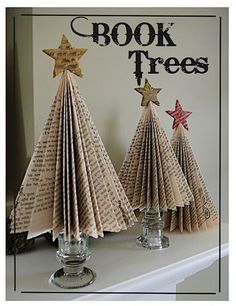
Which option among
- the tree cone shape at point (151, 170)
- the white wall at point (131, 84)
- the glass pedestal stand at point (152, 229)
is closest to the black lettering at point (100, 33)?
the white wall at point (131, 84)

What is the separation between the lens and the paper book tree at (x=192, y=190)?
2.31ft

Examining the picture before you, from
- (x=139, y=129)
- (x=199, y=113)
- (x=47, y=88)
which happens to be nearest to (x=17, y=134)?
(x=47, y=88)

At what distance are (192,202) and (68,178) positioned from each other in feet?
0.91

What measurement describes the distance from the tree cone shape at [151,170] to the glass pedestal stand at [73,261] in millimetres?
134

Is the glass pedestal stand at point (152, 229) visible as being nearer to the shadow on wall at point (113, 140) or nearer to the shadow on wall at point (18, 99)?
the shadow on wall at point (113, 140)

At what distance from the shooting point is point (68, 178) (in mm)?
547

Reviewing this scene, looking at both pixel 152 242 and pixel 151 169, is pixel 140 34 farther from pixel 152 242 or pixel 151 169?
pixel 152 242

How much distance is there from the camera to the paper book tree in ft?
2.31

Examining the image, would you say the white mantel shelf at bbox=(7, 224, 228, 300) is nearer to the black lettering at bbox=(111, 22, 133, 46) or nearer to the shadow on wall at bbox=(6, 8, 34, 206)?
the shadow on wall at bbox=(6, 8, 34, 206)

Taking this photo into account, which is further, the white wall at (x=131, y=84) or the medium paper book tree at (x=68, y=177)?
the white wall at (x=131, y=84)

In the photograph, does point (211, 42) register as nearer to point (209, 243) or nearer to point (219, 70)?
point (219, 70)

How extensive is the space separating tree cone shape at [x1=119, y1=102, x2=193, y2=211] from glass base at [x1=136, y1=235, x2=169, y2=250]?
0.19 ft

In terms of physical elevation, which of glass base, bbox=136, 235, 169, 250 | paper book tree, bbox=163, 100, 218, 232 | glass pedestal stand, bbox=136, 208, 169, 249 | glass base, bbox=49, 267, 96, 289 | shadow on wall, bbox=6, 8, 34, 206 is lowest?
glass base, bbox=49, 267, 96, 289

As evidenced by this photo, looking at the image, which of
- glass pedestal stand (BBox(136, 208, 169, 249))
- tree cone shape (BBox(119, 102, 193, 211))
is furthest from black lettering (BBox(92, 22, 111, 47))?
glass pedestal stand (BBox(136, 208, 169, 249))
